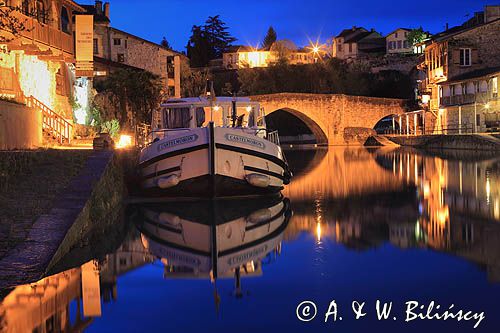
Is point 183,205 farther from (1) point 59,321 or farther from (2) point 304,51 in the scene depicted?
(2) point 304,51

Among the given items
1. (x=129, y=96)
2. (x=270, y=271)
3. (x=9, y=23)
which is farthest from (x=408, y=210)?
(x=129, y=96)

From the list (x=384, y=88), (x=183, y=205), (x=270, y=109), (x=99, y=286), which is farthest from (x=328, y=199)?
(x=384, y=88)

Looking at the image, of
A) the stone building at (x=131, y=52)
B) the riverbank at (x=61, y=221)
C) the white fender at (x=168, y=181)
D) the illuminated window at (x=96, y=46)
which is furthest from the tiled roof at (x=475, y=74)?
the riverbank at (x=61, y=221)

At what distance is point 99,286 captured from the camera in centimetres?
737

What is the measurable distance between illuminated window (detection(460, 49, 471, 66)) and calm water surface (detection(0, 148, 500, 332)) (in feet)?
129

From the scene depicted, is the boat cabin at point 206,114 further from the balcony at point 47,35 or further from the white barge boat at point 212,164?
the balcony at point 47,35

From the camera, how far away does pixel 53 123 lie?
81.3 ft

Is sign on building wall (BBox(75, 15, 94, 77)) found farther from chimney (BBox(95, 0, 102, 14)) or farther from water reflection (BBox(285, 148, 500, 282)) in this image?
chimney (BBox(95, 0, 102, 14))

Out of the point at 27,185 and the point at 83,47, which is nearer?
the point at 27,185

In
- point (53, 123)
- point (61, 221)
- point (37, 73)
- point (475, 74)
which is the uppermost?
point (475, 74)

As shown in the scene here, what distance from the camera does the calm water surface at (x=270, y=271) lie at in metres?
6.05

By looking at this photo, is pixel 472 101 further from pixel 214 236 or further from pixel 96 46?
pixel 214 236

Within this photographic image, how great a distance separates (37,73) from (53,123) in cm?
282

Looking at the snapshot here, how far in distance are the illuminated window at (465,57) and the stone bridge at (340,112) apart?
39.7 feet
